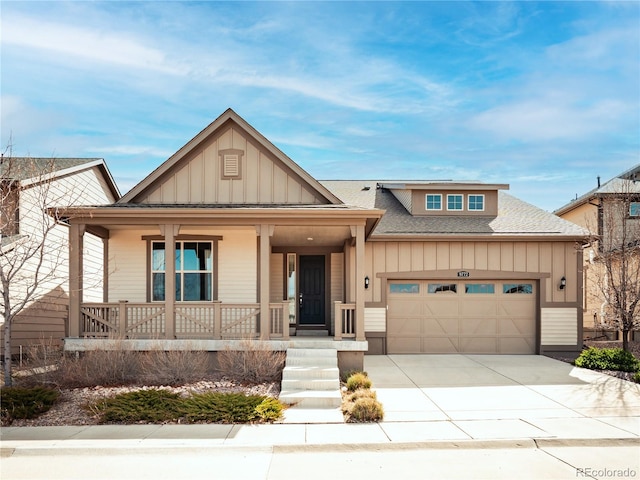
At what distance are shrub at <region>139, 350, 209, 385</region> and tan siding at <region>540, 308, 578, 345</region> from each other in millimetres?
10156

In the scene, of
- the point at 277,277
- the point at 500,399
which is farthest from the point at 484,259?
the point at 500,399

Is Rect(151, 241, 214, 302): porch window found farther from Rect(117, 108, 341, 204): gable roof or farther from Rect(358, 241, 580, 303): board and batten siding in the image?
Rect(358, 241, 580, 303): board and batten siding

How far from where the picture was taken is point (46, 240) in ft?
54.3

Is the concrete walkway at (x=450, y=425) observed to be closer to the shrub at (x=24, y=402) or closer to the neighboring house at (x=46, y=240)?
the shrub at (x=24, y=402)

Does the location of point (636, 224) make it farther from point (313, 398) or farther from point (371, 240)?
point (313, 398)

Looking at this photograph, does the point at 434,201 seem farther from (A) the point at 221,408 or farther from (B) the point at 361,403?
(A) the point at 221,408

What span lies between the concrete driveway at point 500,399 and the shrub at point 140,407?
12.0 feet

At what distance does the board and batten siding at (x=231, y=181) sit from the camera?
14.3 m

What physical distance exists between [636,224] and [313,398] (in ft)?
36.7

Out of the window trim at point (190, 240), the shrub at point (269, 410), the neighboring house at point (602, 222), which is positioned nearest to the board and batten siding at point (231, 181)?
the window trim at point (190, 240)

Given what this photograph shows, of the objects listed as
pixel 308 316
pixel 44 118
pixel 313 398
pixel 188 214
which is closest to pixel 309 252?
pixel 308 316

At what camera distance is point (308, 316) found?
16969mm

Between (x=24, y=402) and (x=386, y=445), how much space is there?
627cm

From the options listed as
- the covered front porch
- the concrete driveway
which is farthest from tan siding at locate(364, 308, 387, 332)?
the concrete driveway
